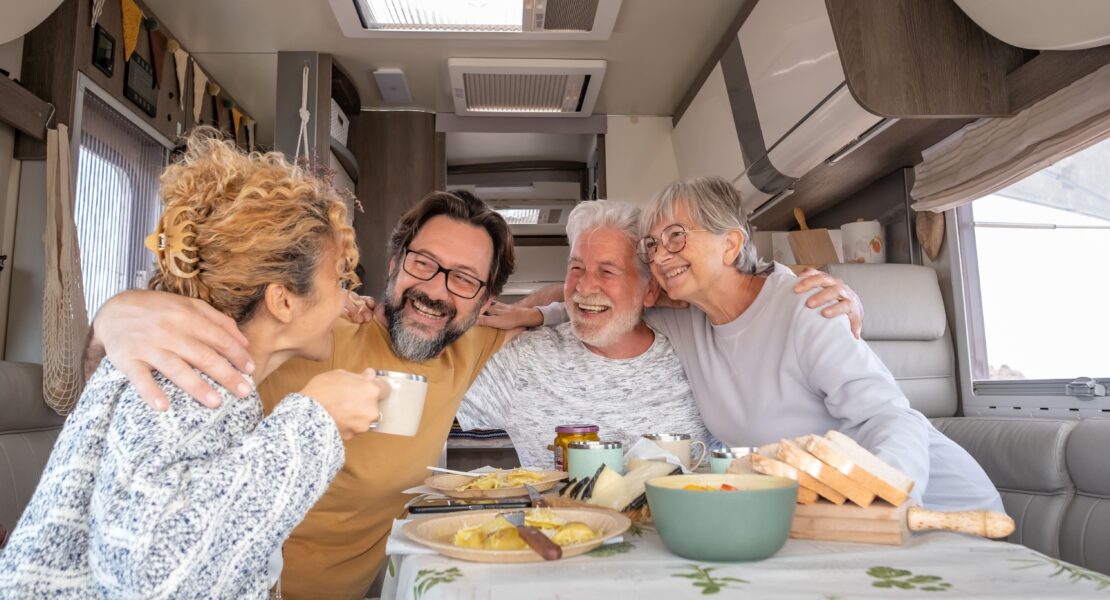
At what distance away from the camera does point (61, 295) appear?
2.31 metres

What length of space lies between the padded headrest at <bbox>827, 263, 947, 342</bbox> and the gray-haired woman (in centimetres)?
109

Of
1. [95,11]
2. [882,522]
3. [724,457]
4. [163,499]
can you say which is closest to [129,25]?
[95,11]

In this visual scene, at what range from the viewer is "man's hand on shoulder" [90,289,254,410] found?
830 millimetres

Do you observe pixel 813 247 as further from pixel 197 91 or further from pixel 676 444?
pixel 197 91

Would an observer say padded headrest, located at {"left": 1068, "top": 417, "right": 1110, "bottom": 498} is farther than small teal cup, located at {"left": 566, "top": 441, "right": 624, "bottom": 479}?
Yes

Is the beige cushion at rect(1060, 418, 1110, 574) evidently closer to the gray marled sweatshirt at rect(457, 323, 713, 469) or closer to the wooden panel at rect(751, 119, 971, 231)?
the gray marled sweatshirt at rect(457, 323, 713, 469)

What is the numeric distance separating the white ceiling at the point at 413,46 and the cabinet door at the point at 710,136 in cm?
17

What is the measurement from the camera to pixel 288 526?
79 centimetres

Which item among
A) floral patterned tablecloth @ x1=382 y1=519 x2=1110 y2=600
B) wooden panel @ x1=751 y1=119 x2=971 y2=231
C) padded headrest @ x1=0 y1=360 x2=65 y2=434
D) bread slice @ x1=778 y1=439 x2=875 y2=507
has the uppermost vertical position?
wooden panel @ x1=751 y1=119 x2=971 y2=231

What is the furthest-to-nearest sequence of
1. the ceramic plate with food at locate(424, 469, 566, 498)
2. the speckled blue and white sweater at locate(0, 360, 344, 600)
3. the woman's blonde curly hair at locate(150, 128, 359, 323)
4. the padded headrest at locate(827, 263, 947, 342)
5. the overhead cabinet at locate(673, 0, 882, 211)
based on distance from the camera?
1. the padded headrest at locate(827, 263, 947, 342)
2. the overhead cabinet at locate(673, 0, 882, 211)
3. the ceramic plate with food at locate(424, 469, 566, 498)
4. the woman's blonde curly hair at locate(150, 128, 359, 323)
5. the speckled blue and white sweater at locate(0, 360, 344, 600)

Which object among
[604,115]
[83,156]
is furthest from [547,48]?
[83,156]

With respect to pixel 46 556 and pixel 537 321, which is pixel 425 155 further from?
pixel 46 556

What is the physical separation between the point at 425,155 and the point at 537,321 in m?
2.44

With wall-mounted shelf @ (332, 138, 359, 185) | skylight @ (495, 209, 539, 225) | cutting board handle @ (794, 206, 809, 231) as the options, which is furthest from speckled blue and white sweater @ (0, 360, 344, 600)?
skylight @ (495, 209, 539, 225)
